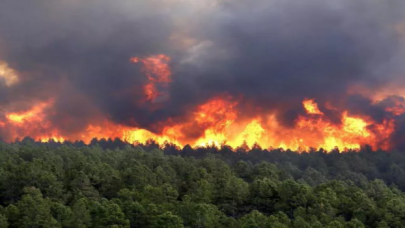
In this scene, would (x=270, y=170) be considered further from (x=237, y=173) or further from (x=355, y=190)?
Result: (x=355, y=190)

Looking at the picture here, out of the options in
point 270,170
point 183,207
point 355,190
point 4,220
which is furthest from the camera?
point 270,170

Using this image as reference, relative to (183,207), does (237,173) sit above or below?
above

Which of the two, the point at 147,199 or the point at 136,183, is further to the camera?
the point at 136,183

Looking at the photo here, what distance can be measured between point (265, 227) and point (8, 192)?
2673 inches

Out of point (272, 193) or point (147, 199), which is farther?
point (272, 193)

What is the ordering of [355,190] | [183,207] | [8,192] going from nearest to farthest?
[183,207] < [8,192] < [355,190]

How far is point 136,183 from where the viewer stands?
468 ft

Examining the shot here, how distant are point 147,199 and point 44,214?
2628 centimetres

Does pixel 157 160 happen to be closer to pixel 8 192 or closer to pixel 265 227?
pixel 8 192

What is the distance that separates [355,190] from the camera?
5320 inches

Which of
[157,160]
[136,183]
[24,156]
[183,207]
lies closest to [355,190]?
[183,207]

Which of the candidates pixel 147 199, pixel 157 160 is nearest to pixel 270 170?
pixel 157 160

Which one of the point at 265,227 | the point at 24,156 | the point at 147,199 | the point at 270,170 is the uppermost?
the point at 24,156

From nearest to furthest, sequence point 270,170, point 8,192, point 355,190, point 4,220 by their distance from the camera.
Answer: point 4,220, point 8,192, point 355,190, point 270,170
